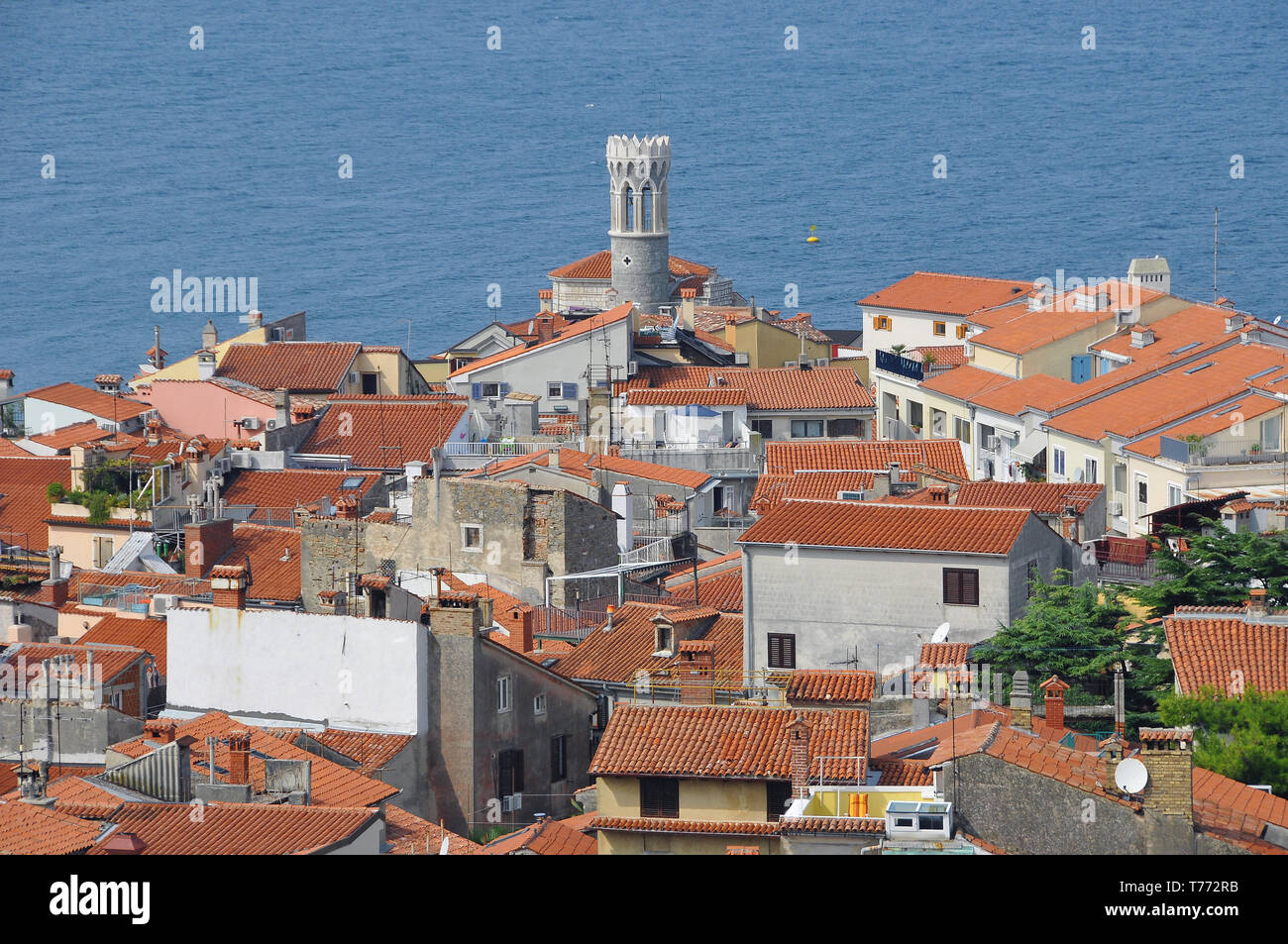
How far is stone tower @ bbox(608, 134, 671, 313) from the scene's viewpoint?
95.1 metres

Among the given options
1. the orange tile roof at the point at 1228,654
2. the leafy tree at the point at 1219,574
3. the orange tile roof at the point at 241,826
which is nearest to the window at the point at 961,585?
the leafy tree at the point at 1219,574

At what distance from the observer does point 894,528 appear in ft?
115

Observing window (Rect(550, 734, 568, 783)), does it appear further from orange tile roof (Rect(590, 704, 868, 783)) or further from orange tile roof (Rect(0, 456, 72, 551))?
orange tile roof (Rect(0, 456, 72, 551))

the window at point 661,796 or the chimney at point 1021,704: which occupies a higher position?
the chimney at point 1021,704

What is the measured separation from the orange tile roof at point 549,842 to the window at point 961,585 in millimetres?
11674

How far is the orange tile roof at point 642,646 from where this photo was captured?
32.1 m

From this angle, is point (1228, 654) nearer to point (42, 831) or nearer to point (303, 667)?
point (303, 667)

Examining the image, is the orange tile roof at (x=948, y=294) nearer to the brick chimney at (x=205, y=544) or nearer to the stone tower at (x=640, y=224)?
the stone tower at (x=640, y=224)

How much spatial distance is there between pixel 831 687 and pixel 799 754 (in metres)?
4.26

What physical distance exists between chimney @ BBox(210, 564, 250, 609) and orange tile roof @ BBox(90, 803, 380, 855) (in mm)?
9433

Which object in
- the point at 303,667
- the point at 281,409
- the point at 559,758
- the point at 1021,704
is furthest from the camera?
the point at 281,409

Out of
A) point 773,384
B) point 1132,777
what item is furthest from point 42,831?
point 773,384
